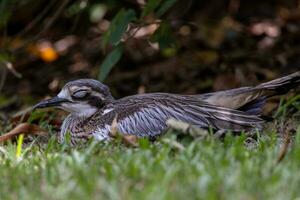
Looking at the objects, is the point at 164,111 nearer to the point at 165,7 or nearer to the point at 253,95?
the point at 253,95

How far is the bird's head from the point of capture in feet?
23.4

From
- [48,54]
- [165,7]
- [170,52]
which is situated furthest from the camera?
[48,54]

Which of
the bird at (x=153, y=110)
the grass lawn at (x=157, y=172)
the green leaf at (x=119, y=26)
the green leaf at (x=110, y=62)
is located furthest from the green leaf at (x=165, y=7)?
the grass lawn at (x=157, y=172)

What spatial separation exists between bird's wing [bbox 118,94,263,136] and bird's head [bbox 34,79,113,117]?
42 centimetres

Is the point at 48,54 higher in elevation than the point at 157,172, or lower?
lower

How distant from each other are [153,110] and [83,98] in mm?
745

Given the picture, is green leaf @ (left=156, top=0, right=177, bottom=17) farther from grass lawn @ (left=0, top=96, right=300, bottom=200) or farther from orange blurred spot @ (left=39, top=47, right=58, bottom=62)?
orange blurred spot @ (left=39, top=47, right=58, bottom=62)

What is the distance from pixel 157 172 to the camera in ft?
14.9

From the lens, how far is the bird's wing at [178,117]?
6582 mm

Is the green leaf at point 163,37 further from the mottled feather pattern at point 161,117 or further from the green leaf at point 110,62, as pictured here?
the mottled feather pattern at point 161,117

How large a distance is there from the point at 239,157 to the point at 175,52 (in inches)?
252

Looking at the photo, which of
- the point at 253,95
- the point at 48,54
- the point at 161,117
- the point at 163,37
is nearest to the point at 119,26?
the point at 163,37

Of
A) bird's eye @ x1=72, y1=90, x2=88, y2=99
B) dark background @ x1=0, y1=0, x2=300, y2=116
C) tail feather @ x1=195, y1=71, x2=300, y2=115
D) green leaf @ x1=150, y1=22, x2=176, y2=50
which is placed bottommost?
dark background @ x1=0, y1=0, x2=300, y2=116

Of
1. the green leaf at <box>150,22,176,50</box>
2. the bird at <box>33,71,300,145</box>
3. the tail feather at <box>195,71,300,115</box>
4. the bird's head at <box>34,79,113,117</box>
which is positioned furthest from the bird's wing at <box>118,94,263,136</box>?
the green leaf at <box>150,22,176,50</box>
